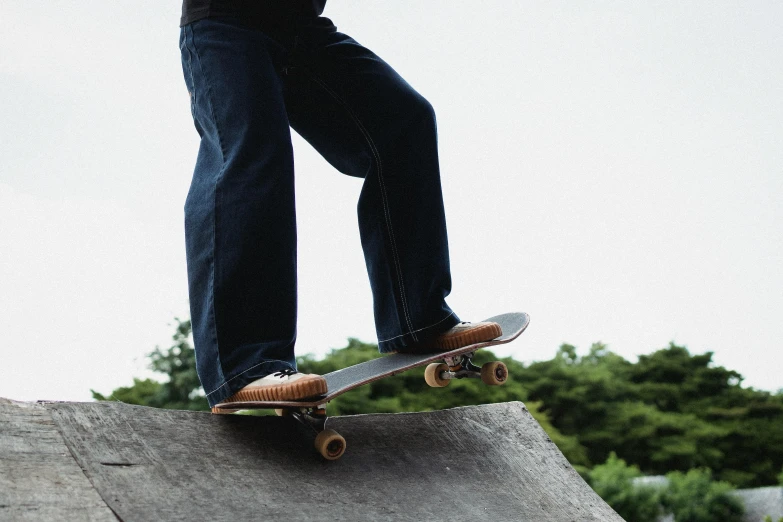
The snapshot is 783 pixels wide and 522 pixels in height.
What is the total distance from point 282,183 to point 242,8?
660 mm

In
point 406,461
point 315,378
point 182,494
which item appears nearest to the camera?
point 182,494

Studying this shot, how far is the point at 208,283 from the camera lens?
237 centimetres

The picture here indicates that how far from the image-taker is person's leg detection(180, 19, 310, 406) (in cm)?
235

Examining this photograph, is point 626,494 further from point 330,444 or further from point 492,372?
point 330,444

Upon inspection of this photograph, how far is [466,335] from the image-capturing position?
109 inches

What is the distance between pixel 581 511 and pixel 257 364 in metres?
1.37

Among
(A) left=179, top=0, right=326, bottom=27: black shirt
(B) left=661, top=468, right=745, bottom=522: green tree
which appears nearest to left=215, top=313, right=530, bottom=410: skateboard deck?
(A) left=179, top=0, right=326, bottom=27: black shirt

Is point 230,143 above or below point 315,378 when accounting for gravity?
above

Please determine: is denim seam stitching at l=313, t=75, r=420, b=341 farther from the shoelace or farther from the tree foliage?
the tree foliage

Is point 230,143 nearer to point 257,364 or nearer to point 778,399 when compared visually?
point 257,364

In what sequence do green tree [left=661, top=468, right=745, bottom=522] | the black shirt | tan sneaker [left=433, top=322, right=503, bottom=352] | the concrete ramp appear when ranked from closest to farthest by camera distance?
the concrete ramp, the black shirt, tan sneaker [left=433, top=322, right=503, bottom=352], green tree [left=661, top=468, right=745, bottom=522]

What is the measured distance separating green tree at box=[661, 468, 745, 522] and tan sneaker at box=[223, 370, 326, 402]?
8.59m

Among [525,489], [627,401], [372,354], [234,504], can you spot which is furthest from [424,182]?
[627,401]

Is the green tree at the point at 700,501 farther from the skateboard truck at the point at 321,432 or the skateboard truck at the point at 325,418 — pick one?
the skateboard truck at the point at 321,432
